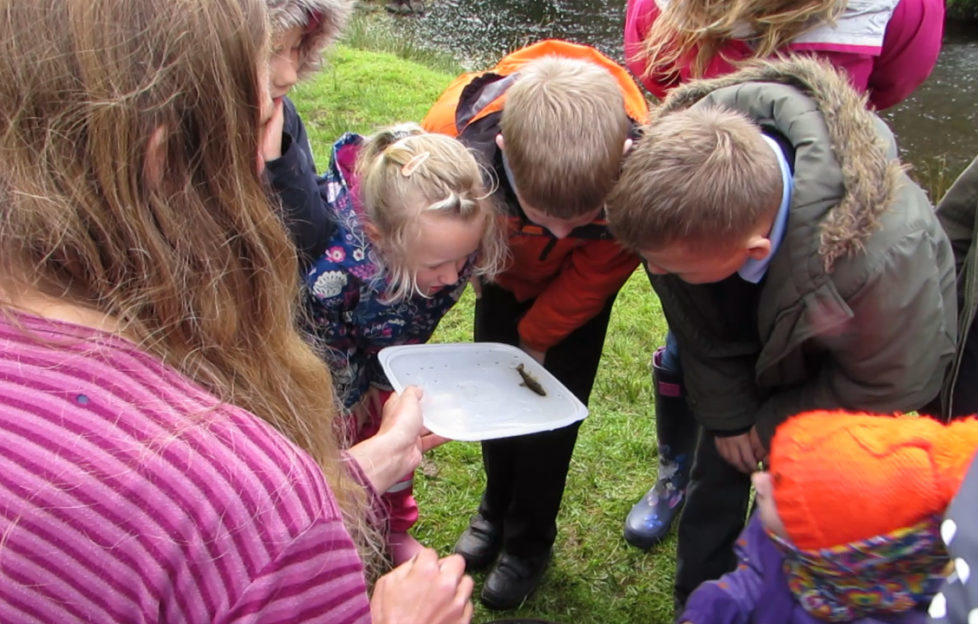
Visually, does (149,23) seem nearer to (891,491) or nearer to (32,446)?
(32,446)

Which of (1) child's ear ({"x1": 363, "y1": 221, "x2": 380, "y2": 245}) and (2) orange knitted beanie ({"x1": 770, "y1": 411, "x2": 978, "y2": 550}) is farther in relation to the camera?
(1) child's ear ({"x1": 363, "y1": 221, "x2": 380, "y2": 245})

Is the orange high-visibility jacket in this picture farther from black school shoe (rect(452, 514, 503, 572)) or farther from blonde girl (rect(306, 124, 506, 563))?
black school shoe (rect(452, 514, 503, 572))

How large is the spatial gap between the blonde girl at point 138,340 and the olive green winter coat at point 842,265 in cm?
105

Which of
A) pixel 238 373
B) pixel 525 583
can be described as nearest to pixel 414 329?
pixel 525 583

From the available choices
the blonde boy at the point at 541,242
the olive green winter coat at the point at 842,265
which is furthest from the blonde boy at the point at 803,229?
the blonde boy at the point at 541,242

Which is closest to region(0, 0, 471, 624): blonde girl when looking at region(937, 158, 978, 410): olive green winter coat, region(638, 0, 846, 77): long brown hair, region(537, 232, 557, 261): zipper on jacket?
region(537, 232, 557, 261): zipper on jacket

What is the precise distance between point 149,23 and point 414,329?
4.79 feet

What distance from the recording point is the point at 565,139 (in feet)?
5.81

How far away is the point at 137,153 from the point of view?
841 millimetres

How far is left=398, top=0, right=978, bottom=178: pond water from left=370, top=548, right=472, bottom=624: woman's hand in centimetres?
666

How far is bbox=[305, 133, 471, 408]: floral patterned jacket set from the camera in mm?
1995

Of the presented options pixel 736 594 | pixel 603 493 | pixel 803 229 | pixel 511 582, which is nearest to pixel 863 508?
pixel 736 594

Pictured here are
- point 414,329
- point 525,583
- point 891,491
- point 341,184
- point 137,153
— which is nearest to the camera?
point 137,153

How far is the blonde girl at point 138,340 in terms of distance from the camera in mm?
751
